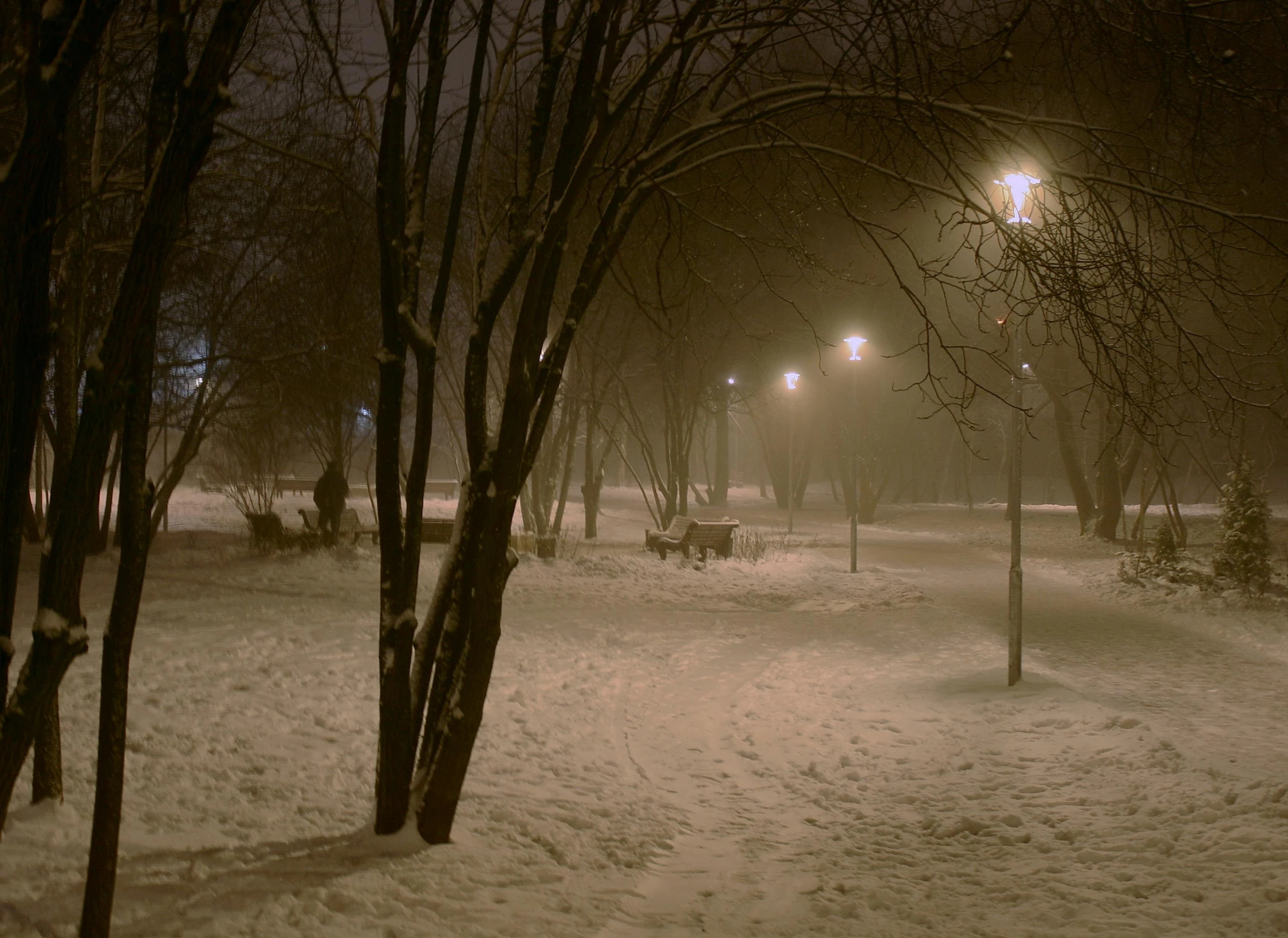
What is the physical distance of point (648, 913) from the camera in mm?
4758

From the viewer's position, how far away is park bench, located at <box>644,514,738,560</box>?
20375 mm

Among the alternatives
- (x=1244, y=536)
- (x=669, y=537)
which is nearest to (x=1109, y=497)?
(x=1244, y=536)

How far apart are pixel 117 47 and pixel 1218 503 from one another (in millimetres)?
17016

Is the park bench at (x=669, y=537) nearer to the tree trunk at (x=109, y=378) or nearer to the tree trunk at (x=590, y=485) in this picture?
the tree trunk at (x=590, y=485)

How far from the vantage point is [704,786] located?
22.6 ft

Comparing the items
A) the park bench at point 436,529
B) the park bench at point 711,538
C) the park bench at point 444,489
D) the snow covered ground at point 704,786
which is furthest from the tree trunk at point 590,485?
the park bench at point 444,489

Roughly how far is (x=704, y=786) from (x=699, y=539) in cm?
1362

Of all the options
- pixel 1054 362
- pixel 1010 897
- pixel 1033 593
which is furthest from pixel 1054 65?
pixel 1054 362

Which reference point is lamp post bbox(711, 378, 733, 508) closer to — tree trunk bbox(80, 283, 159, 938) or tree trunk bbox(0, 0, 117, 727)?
tree trunk bbox(80, 283, 159, 938)

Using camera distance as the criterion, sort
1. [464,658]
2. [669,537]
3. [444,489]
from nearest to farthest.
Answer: [464,658]
[669,537]
[444,489]

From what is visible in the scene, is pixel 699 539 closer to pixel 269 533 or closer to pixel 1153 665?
pixel 269 533

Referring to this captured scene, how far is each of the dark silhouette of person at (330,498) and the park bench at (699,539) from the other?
663cm

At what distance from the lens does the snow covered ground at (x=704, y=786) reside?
459 cm

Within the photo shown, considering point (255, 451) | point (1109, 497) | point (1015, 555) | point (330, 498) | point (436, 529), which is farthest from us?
point (1109, 497)
